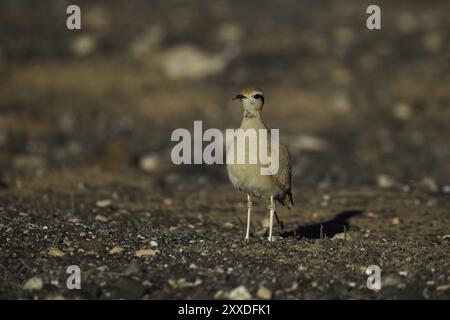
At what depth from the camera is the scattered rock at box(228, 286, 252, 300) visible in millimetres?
7363

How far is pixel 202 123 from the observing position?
19.6m

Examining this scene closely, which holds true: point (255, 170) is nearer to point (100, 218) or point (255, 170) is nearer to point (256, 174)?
point (256, 174)

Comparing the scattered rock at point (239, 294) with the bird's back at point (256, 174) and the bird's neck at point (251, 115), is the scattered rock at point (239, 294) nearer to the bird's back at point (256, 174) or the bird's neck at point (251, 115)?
the bird's back at point (256, 174)

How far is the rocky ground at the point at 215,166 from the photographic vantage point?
805cm

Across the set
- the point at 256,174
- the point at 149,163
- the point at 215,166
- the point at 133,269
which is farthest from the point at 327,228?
the point at 149,163

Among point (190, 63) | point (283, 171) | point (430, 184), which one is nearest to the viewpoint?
point (283, 171)

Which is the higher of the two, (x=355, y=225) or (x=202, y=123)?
(x=202, y=123)

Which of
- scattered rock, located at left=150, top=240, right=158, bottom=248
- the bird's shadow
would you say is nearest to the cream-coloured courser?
scattered rock, located at left=150, top=240, right=158, bottom=248

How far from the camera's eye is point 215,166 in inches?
677

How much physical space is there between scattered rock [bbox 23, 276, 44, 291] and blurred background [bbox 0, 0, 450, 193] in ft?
22.1

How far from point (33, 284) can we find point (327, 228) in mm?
5218
